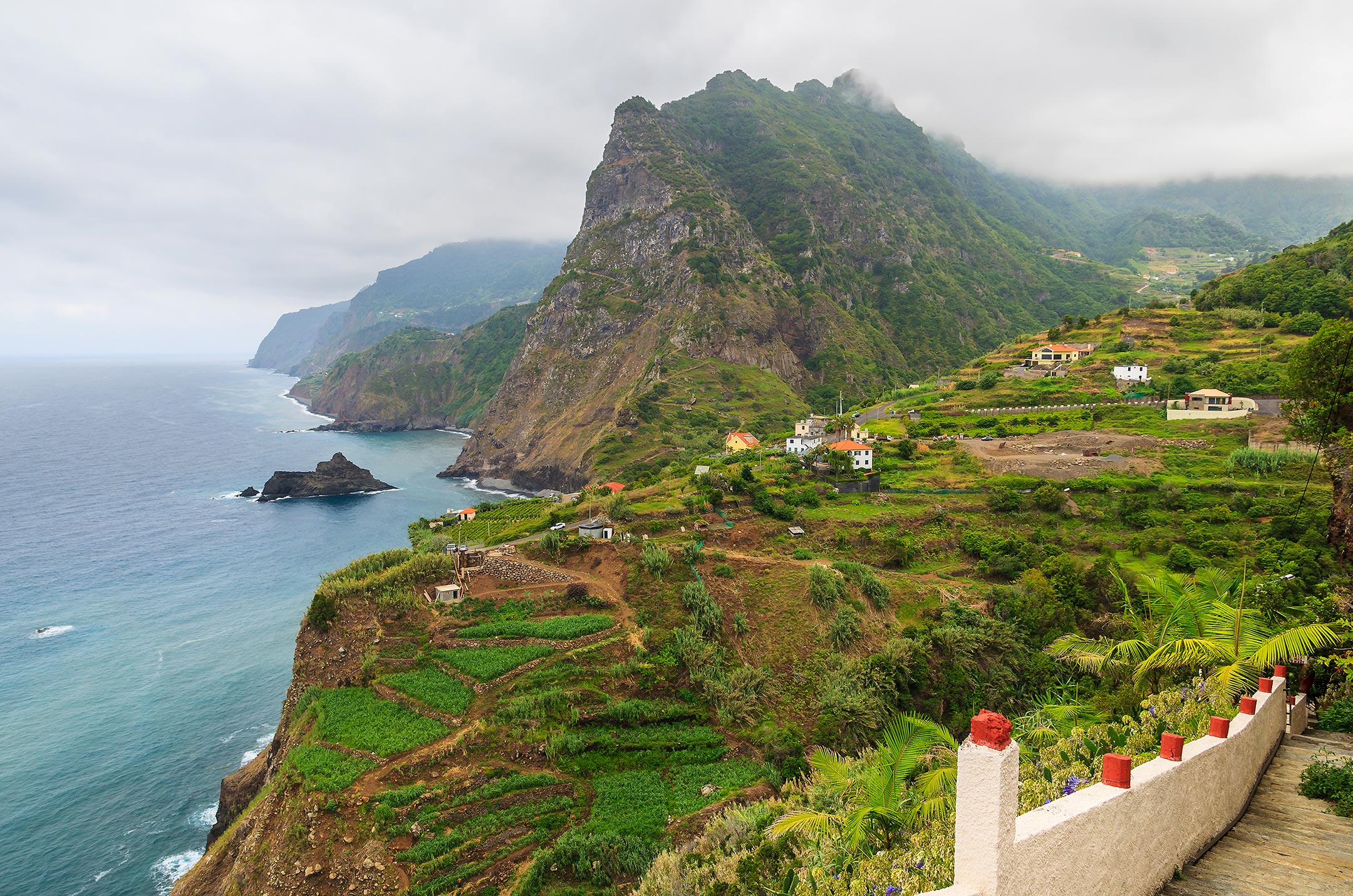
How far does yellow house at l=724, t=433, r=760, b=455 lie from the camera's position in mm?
63188

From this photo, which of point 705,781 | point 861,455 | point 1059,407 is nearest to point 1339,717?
point 705,781

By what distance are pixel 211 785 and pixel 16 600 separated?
36.0 m

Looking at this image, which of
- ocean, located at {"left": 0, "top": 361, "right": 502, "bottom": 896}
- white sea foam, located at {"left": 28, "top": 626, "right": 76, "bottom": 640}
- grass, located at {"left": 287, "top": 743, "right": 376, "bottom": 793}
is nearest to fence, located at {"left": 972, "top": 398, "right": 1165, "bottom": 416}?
grass, located at {"left": 287, "top": 743, "right": 376, "bottom": 793}

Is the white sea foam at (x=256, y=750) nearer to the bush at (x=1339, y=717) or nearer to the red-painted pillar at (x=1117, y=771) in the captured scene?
the red-painted pillar at (x=1117, y=771)

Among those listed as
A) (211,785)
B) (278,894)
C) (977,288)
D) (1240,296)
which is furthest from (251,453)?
(977,288)

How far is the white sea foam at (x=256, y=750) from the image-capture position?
29.8 metres

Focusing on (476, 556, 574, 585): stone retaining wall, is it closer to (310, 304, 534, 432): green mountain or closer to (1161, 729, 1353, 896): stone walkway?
(1161, 729, 1353, 896): stone walkway

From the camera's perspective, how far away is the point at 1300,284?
57250mm

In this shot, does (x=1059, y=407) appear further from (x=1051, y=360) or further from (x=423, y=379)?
(x=423, y=379)

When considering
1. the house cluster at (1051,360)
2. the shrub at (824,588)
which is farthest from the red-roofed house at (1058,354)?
the shrub at (824,588)

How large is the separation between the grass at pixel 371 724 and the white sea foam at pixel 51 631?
1431 inches

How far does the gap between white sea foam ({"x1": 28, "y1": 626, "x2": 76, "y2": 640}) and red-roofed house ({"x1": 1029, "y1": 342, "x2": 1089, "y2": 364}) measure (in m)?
92.4

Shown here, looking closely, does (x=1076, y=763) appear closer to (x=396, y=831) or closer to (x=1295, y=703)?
(x=1295, y=703)

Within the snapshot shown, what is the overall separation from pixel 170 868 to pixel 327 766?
41.4 ft
